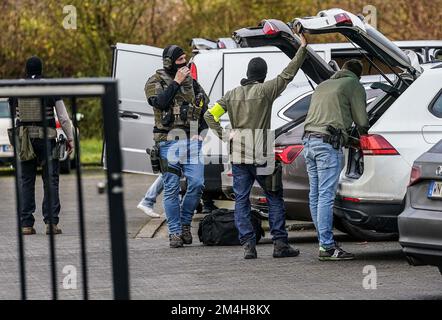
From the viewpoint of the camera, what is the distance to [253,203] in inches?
498

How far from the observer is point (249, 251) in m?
11.4

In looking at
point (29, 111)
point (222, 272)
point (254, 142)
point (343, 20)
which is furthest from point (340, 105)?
point (29, 111)

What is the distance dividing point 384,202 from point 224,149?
4.28m

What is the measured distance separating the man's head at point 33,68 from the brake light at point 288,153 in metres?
3.03

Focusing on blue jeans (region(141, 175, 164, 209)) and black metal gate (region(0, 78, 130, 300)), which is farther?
blue jeans (region(141, 175, 164, 209))

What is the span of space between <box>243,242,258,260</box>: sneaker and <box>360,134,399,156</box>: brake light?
59.1 inches

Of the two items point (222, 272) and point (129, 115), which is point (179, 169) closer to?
point (222, 272)

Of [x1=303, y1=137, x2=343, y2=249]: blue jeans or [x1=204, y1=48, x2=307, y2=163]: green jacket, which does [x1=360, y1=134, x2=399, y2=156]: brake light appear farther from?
[x1=204, y1=48, x2=307, y2=163]: green jacket

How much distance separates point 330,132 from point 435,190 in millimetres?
2397

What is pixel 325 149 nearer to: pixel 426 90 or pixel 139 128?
pixel 426 90

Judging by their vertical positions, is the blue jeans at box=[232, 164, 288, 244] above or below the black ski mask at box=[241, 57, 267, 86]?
below

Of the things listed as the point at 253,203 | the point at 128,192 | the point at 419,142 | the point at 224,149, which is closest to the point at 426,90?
the point at 419,142

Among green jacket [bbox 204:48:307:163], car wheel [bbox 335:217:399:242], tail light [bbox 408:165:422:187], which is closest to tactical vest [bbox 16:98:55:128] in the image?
green jacket [bbox 204:48:307:163]

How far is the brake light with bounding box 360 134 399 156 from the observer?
34.5ft
